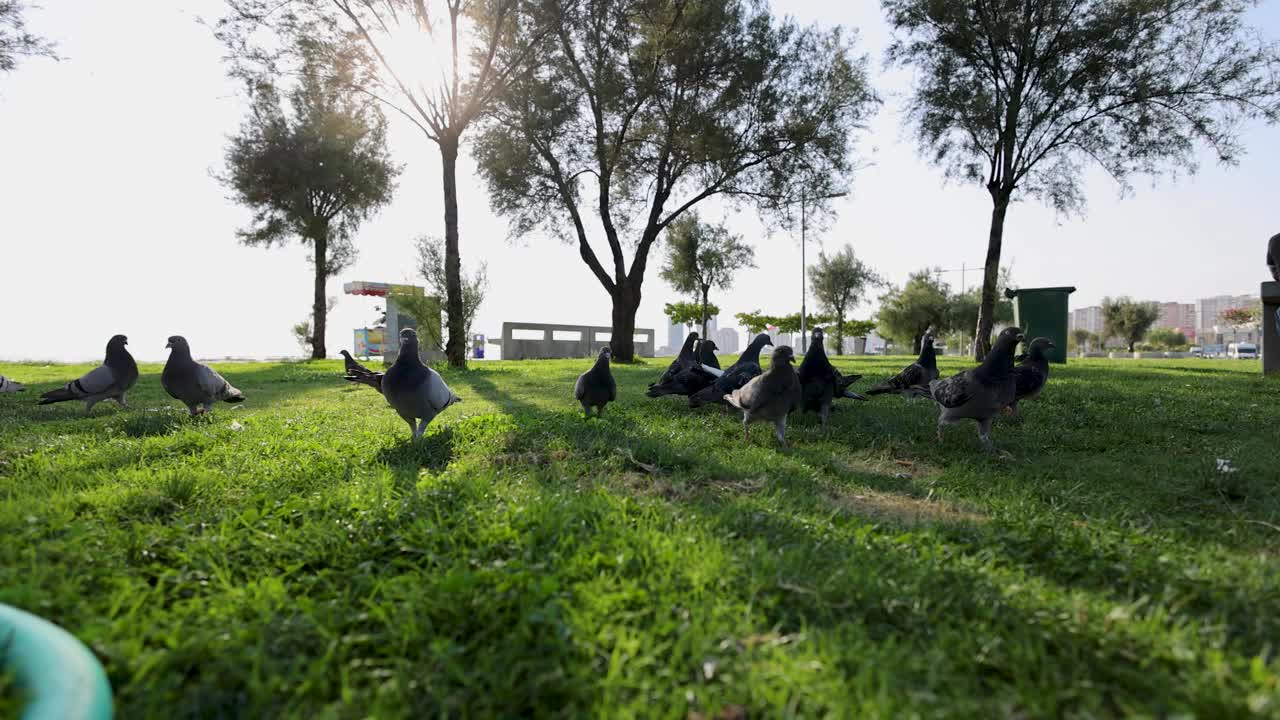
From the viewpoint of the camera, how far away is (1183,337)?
70.6 meters

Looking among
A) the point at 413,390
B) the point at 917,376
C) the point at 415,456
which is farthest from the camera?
the point at 917,376

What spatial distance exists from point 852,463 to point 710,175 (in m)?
15.8

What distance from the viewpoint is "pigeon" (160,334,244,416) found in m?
6.56

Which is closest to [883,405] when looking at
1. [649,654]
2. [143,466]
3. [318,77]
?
[649,654]

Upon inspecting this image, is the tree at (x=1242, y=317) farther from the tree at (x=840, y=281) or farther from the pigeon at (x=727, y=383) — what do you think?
the pigeon at (x=727, y=383)

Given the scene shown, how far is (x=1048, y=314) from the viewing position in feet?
58.3

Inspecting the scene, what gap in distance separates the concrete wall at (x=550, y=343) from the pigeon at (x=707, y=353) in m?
22.5

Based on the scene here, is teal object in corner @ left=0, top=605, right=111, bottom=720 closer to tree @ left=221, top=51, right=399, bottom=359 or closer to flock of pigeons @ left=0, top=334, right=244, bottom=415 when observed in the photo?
flock of pigeons @ left=0, top=334, right=244, bottom=415

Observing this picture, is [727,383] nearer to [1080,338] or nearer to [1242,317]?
[1242,317]

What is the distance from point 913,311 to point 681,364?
144 ft

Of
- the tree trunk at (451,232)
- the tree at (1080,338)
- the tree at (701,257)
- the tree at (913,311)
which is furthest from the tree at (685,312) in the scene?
the tree at (1080,338)

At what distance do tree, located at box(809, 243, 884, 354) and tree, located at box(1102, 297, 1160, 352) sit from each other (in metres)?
29.7

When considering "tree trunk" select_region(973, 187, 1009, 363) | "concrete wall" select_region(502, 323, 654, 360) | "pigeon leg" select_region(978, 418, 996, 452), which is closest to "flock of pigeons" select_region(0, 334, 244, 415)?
"pigeon leg" select_region(978, 418, 996, 452)

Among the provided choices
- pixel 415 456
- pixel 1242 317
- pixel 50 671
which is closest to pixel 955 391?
pixel 415 456
